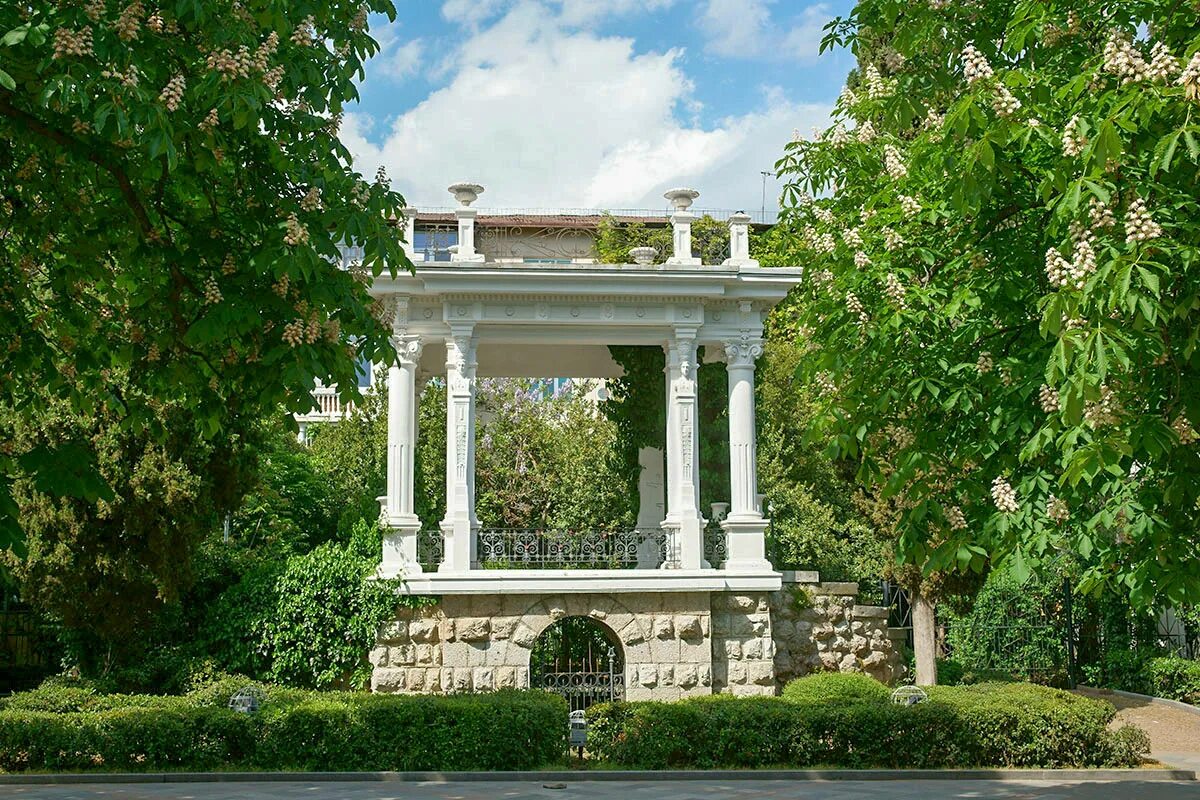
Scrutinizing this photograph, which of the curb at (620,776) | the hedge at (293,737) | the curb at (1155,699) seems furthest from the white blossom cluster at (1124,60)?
the curb at (1155,699)

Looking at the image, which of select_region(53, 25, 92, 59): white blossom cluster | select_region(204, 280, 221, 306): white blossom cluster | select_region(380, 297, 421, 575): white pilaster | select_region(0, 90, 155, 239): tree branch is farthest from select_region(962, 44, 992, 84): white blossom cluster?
select_region(380, 297, 421, 575): white pilaster

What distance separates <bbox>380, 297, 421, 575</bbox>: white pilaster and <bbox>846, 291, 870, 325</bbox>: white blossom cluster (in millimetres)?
10061

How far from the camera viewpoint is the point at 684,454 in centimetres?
A: 1848

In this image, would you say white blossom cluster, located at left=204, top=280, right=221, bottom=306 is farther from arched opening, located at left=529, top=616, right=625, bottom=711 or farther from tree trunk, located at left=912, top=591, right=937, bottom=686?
tree trunk, located at left=912, top=591, right=937, bottom=686

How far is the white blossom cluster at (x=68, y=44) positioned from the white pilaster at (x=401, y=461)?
11065 mm

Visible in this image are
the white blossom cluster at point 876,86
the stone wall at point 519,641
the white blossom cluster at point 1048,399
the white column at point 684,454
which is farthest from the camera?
the white column at point 684,454

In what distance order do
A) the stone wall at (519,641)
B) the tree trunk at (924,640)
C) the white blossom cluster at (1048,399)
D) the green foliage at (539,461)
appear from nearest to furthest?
the white blossom cluster at (1048,399) → the stone wall at (519,641) → the tree trunk at (924,640) → the green foliage at (539,461)

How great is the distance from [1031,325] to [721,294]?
10.7m

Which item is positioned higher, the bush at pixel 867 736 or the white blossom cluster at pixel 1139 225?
the white blossom cluster at pixel 1139 225

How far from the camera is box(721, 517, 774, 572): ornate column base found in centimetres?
1831

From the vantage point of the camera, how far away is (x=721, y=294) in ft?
61.5

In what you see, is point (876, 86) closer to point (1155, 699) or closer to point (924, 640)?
point (924, 640)

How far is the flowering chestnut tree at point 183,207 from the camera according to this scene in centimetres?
668

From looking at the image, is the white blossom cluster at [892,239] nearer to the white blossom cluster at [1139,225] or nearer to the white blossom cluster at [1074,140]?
the white blossom cluster at [1074,140]
